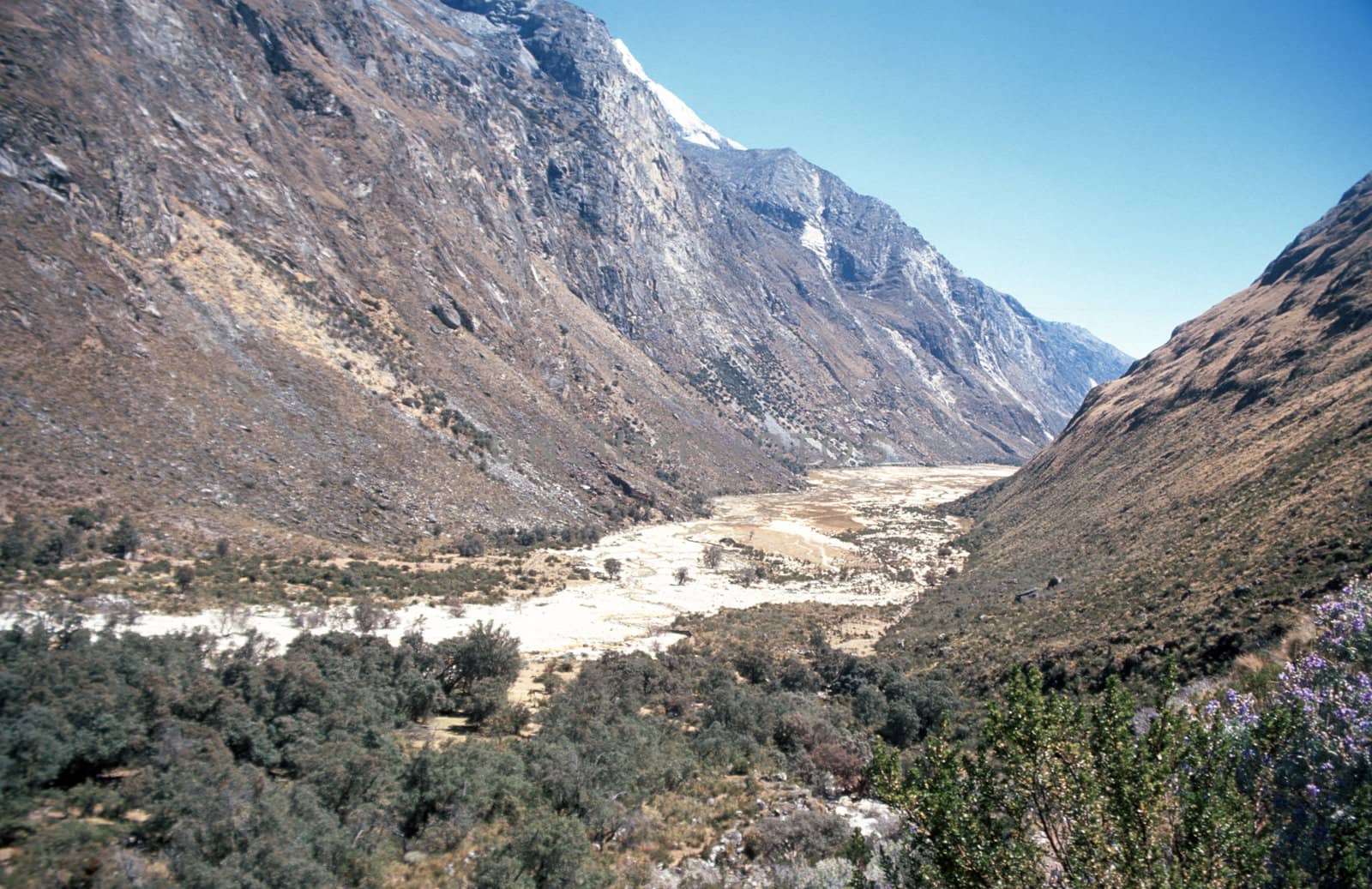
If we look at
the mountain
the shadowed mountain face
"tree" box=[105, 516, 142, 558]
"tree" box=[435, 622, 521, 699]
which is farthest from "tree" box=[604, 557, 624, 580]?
"tree" box=[105, 516, 142, 558]

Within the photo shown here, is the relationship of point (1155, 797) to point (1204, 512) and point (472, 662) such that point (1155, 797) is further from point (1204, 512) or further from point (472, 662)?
point (1204, 512)

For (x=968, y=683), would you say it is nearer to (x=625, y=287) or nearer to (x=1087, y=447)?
(x=1087, y=447)

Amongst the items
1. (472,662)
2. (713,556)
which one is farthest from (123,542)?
(713,556)

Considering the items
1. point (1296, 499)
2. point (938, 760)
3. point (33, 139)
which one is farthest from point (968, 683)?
point (33, 139)

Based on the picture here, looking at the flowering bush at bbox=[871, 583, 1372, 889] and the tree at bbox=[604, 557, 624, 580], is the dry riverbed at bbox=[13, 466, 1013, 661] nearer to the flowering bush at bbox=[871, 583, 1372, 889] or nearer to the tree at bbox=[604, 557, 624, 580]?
the tree at bbox=[604, 557, 624, 580]

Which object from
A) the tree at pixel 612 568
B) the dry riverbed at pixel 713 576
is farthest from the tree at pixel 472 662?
the tree at pixel 612 568

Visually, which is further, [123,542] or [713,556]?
[713,556]
